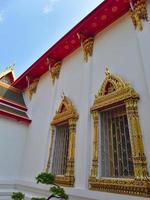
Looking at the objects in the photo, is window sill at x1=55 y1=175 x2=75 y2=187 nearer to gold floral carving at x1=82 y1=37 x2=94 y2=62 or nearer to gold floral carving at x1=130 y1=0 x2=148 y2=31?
gold floral carving at x1=82 y1=37 x2=94 y2=62

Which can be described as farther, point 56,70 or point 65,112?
point 56,70

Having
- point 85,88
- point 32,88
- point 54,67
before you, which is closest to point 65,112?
point 85,88

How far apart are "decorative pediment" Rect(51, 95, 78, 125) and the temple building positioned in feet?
0.08

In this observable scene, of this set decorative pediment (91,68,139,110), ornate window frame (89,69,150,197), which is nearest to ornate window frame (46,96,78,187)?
ornate window frame (89,69,150,197)

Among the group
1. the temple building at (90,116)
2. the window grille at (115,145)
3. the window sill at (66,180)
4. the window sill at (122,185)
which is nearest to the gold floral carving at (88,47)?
the temple building at (90,116)

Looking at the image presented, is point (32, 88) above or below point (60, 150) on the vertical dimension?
above

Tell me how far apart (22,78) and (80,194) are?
5.50 metres

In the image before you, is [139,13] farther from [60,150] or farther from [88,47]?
[60,150]

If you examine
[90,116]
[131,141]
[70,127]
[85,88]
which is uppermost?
[85,88]

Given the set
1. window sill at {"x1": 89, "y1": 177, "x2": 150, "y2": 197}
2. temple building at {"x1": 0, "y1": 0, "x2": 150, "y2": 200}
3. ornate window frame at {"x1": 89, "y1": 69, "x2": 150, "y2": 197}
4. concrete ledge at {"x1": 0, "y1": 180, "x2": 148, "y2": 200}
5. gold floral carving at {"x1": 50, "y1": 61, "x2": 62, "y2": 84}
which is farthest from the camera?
gold floral carving at {"x1": 50, "y1": 61, "x2": 62, "y2": 84}

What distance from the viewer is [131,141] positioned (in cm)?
330

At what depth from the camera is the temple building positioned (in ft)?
11.2

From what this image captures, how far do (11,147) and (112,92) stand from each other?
4208mm

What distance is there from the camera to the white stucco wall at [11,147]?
244 inches
